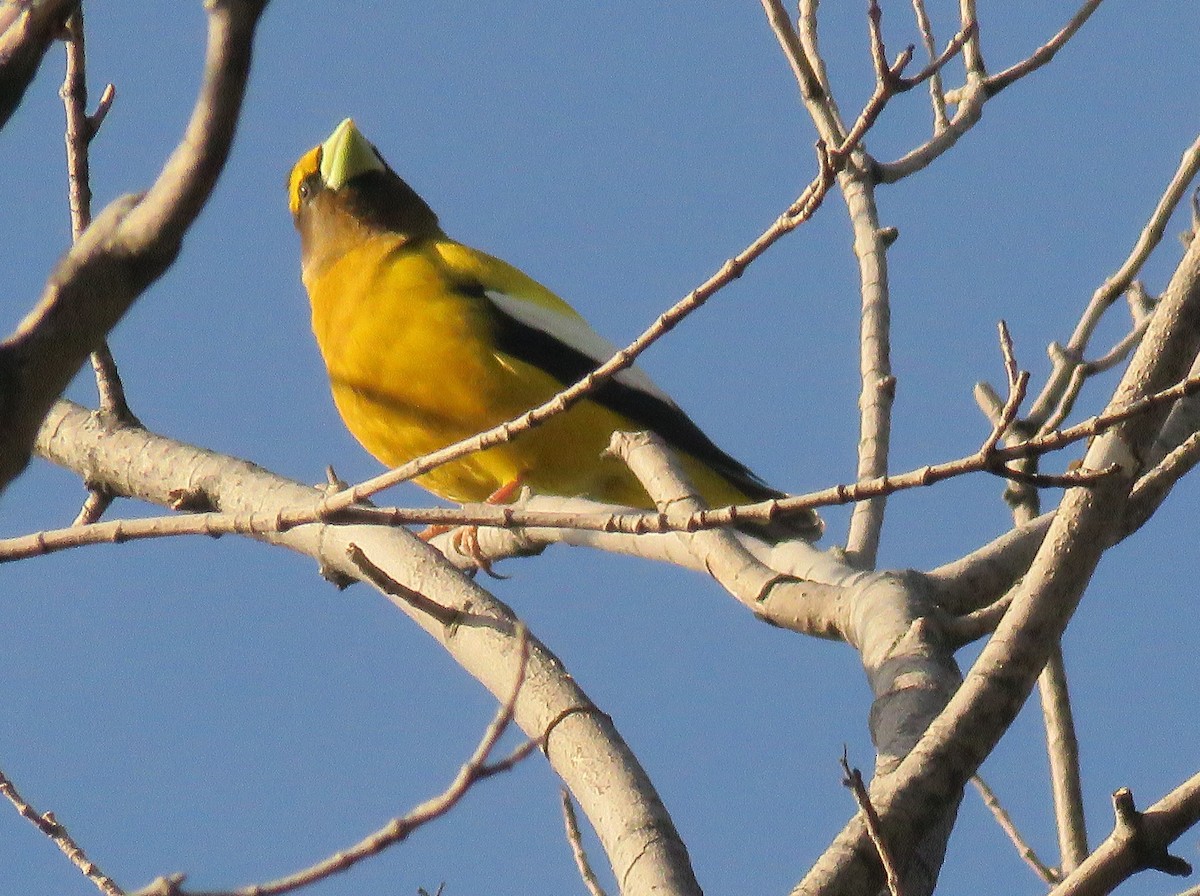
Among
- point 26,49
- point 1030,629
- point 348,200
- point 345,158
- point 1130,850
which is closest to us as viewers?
point 26,49

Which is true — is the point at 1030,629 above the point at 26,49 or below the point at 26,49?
above

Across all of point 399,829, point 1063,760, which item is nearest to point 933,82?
point 1063,760

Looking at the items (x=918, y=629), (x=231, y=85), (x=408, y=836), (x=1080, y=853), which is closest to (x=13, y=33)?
(x=231, y=85)

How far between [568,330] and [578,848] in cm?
295

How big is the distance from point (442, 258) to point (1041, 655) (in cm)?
451

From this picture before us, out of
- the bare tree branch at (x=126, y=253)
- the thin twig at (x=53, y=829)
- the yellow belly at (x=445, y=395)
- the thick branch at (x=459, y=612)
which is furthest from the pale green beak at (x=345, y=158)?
the bare tree branch at (x=126, y=253)

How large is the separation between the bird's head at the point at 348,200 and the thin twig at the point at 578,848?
317cm

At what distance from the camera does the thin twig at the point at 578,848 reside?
4023 mm

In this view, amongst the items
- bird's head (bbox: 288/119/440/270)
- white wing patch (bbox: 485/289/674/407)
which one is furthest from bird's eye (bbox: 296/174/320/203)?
white wing patch (bbox: 485/289/674/407)

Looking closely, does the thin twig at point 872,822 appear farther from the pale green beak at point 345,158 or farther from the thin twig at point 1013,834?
the pale green beak at point 345,158

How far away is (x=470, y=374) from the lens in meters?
6.02

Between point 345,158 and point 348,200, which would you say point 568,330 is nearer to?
point 348,200

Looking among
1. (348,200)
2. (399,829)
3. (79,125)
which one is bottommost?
(399,829)

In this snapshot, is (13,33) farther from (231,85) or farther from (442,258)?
(442,258)
